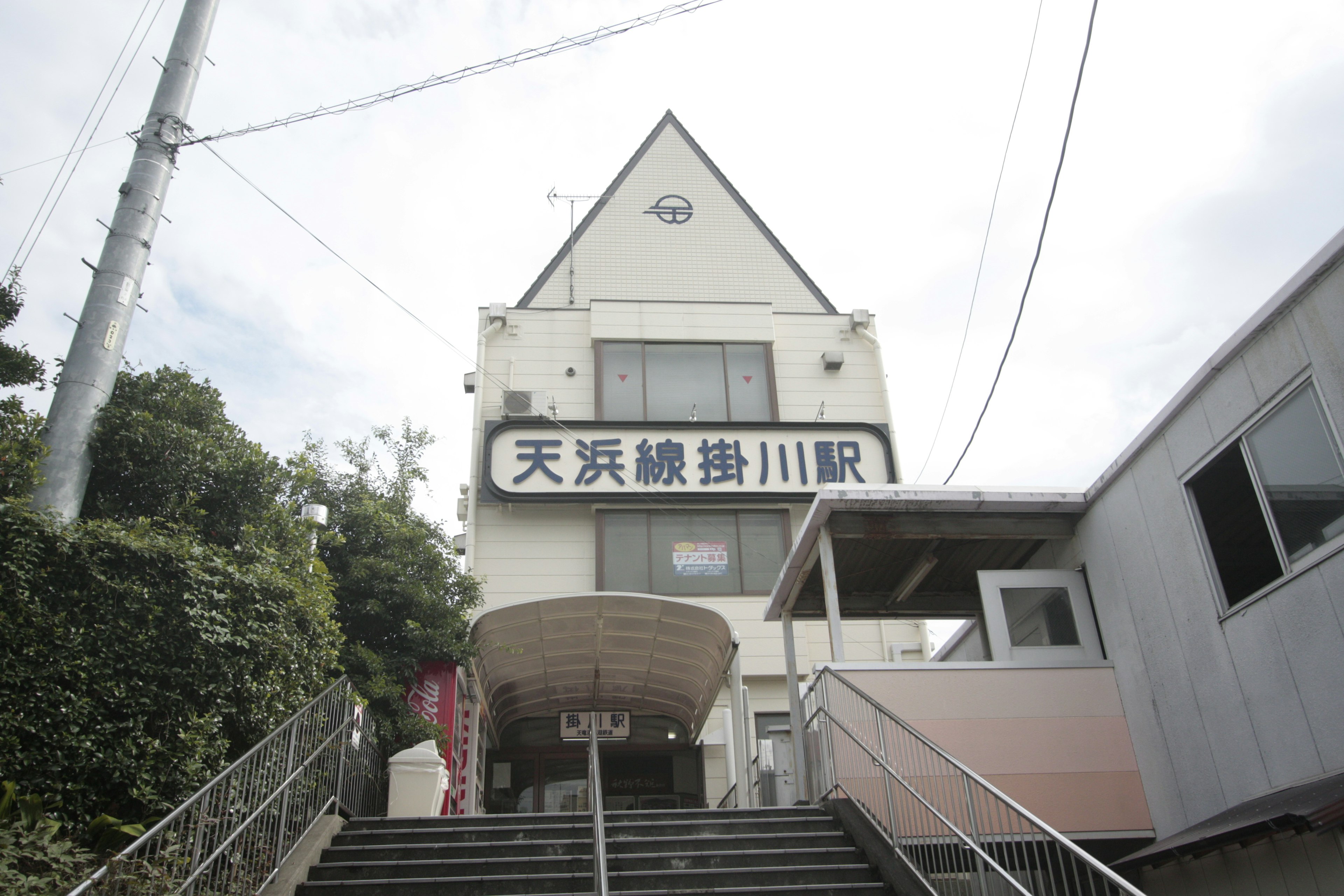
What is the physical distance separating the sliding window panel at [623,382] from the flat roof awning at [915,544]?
6.36 m

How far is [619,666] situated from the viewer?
483 inches

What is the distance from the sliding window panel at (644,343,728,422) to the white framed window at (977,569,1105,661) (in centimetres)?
776

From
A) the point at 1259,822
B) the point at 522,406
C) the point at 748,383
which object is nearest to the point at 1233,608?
the point at 1259,822

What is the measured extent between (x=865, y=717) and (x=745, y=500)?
7705mm

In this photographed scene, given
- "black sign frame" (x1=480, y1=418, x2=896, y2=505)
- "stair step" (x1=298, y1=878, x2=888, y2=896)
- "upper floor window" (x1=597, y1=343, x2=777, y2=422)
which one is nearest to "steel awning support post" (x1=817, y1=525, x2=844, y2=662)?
"stair step" (x1=298, y1=878, x2=888, y2=896)

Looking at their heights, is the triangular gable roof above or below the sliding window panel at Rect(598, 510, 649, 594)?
above

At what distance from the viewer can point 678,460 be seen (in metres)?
14.6

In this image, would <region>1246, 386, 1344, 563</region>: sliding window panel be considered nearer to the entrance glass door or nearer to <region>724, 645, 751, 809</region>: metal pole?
<region>724, 645, 751, 809</region>: metal pole

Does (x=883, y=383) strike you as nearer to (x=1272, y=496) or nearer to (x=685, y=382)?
(x=685, y=382)

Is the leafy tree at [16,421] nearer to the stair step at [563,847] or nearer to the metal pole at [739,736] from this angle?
the stair step at [563,847]

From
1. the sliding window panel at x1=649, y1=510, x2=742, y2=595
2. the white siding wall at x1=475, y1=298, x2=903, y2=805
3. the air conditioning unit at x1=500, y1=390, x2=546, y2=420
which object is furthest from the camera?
the air conditioning unit at x1=500, y1=390, x2=546, y2=420

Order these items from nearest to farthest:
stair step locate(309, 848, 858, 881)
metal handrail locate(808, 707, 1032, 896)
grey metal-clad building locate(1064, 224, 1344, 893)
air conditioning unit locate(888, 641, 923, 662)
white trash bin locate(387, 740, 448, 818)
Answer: metal handrail locate(808, 707, 1032, 896)
grey metal-clad building locate(1064, 224, 1344, 893)
stair step locate(309, 848, 858, 881)
white trash bin locate(387, 740, 448, 818)
air conditioning unit locate(888, 641, 923, 662)

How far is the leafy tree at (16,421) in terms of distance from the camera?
6.32 meters

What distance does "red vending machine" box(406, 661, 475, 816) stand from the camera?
32.6 feet
